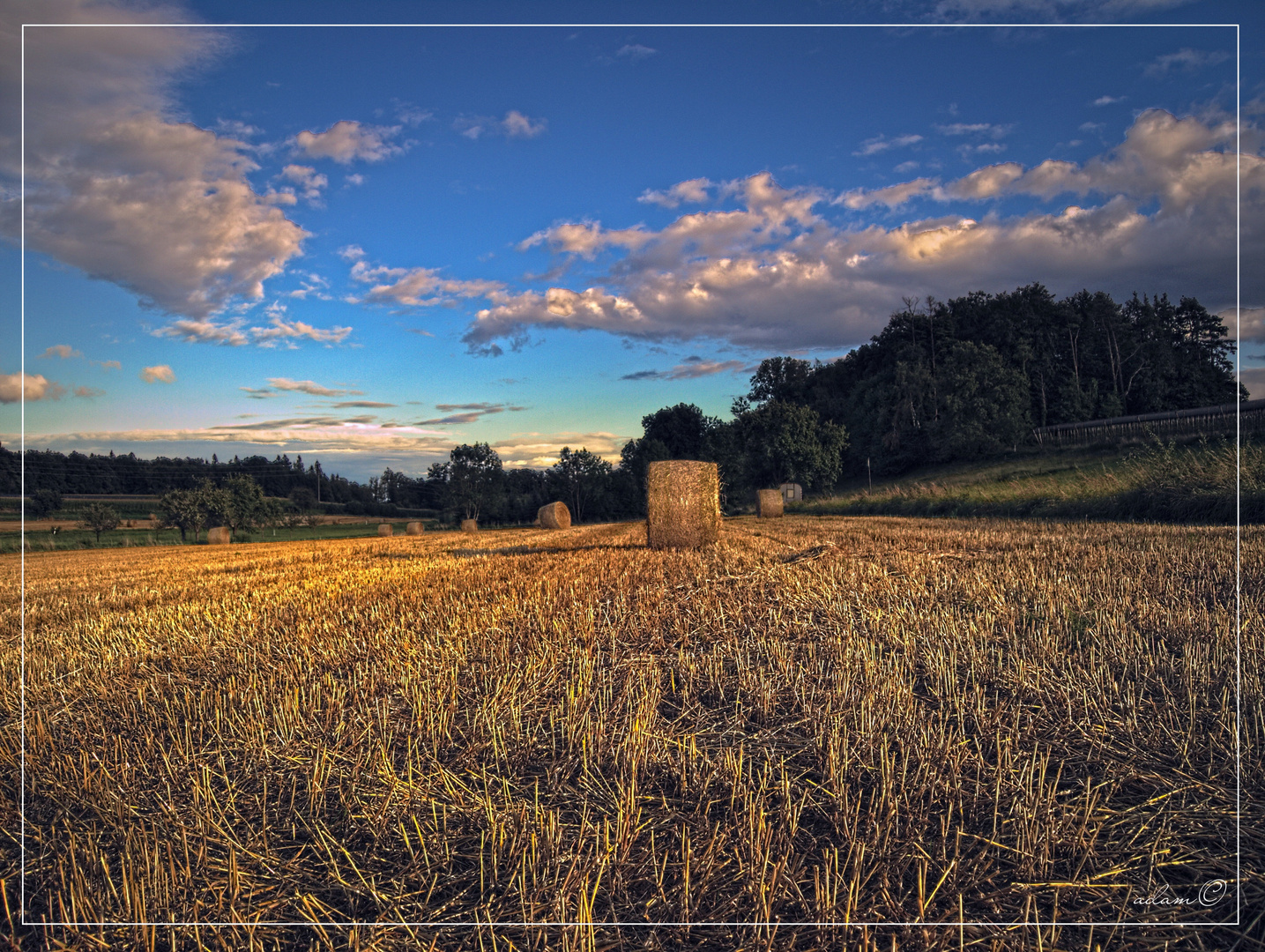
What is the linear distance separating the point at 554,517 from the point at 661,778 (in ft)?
94.1

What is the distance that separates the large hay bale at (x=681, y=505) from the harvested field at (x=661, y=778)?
325 inches

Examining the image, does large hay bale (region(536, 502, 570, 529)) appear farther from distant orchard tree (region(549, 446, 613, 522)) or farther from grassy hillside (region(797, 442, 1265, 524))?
distant orchard tree (region(549, 446, 613, 522))

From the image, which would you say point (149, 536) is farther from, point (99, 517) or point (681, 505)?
point (681, 505)

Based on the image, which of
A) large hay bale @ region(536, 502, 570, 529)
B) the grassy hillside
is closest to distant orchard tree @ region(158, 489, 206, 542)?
large hay bale @ region(536, 502, 570, 529)

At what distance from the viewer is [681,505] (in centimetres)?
1398

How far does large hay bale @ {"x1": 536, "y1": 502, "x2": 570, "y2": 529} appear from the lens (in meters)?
30.8

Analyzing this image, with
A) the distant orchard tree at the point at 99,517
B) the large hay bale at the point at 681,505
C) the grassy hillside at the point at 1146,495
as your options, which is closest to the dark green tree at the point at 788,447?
the grassy hillside at the point at 1146,495

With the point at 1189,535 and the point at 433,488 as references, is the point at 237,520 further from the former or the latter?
the point at 1189,535

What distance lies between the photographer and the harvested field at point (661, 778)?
173 centimetres

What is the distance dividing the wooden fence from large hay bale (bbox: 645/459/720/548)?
2024cm

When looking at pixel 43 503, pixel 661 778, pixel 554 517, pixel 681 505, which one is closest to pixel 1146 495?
pixel 681 505

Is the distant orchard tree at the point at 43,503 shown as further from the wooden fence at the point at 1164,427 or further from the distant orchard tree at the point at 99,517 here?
the wooden fence at the point at 1164,427

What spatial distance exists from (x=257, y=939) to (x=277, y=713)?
1.83 meters

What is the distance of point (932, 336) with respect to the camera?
80.2 meters
